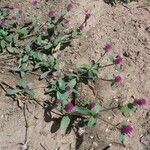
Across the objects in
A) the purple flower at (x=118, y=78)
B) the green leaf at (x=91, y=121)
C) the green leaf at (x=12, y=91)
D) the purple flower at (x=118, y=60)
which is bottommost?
the green leaf at (x=12, y=91)

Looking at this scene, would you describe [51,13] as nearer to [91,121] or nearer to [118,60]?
[118,60]

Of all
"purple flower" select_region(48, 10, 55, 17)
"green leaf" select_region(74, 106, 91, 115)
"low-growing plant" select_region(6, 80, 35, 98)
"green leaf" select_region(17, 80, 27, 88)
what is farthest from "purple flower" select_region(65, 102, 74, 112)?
"purple flower" select_region(48, 10, 55, 17)

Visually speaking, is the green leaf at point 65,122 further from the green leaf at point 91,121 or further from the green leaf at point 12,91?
the green leaf at point 12,91

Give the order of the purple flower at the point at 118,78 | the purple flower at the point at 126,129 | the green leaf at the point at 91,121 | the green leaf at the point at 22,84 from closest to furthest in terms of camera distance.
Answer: the purple flower at the point at 126,129, the green leaf at the point at 91,121, the purple flower at the point at 118,78, the green leaf at the point at 22,84

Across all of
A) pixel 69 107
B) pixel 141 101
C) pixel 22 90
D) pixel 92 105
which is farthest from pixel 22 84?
pixel 141 101

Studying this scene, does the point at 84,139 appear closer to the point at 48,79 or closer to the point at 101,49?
the point at 48,79

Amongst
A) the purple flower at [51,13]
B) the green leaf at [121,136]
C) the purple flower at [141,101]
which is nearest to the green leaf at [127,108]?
the purple flower at [141,101]

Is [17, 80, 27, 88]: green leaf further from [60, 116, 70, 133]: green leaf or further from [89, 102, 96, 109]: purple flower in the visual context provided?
[89, 102, 96, 109]: purple flower

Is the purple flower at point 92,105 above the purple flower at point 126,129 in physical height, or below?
below

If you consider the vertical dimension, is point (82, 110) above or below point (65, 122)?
above

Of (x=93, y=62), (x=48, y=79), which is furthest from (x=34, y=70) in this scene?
(x=93, y=62)
